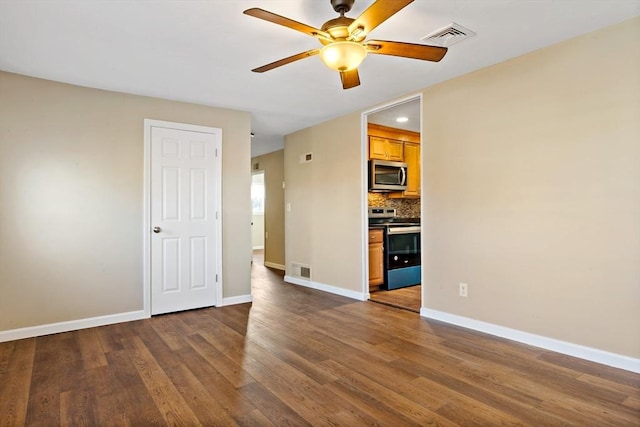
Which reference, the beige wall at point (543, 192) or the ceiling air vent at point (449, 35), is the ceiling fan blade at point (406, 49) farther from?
the beige wall at point (543, 192)

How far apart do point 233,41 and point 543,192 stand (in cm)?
264

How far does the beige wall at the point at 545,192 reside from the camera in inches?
94.2

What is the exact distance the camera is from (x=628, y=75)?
2369 mm

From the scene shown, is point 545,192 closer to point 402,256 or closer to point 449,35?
point 449,35

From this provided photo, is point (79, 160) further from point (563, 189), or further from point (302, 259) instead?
point (563, 189)

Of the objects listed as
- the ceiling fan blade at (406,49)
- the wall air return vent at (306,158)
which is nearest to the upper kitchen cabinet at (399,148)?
the wall air return vent at (306,158)

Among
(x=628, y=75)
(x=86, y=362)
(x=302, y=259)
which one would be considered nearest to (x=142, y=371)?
(x=86, y=362)

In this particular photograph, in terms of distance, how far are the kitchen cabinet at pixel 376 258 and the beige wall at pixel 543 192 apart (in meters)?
1.07

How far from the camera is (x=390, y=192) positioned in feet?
17.5

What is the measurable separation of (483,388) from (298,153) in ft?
13.5

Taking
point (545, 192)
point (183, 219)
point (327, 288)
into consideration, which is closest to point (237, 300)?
Answer: point (183, 219)

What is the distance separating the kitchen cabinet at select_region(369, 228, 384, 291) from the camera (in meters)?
4.63

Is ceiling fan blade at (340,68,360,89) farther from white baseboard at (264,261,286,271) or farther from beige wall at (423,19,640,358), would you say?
white baseboard at (264,261,286,271)

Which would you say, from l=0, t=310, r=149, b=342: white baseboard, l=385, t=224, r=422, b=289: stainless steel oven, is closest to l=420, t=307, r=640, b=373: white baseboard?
l=385, t=224, r=422, b=289: stainless steel oven
